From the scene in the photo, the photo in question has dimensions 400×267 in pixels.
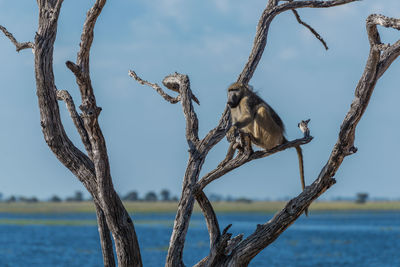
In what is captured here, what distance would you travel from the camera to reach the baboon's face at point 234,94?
24.7 feet

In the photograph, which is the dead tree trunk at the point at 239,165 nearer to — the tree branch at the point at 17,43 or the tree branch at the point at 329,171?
the tree branch at the point at 329,171

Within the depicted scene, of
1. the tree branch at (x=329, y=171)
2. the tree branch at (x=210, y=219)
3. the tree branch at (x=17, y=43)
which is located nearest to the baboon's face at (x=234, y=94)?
the tree branch at (x=210, y=219)

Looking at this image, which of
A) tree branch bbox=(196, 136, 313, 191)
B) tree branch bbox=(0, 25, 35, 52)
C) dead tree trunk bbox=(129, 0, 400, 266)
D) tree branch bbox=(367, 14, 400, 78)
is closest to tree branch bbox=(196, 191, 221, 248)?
dead tree trunk bbox=(129, 0, 400, 266)

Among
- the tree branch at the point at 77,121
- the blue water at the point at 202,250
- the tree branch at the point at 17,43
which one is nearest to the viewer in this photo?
the tree branch at the point at 77,121

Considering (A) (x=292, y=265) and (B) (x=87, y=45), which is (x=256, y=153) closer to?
(B) (x=87, y=45)

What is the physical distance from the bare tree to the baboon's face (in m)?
0.20

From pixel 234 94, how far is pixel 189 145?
82cm

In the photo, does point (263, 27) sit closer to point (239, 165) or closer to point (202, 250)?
point (239, 165)

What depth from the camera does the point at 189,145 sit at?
7.17 meters

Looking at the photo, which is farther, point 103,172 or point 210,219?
point 210,219

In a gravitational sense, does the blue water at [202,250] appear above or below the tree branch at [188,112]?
below

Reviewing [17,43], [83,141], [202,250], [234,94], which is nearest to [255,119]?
[234,94]

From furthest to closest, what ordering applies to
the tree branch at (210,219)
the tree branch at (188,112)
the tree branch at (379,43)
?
the tree branch at (210,219) < the tree branch at (188,112) < the tree branch at (379,43)

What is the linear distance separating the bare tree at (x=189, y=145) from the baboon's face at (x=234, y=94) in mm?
A: 197
